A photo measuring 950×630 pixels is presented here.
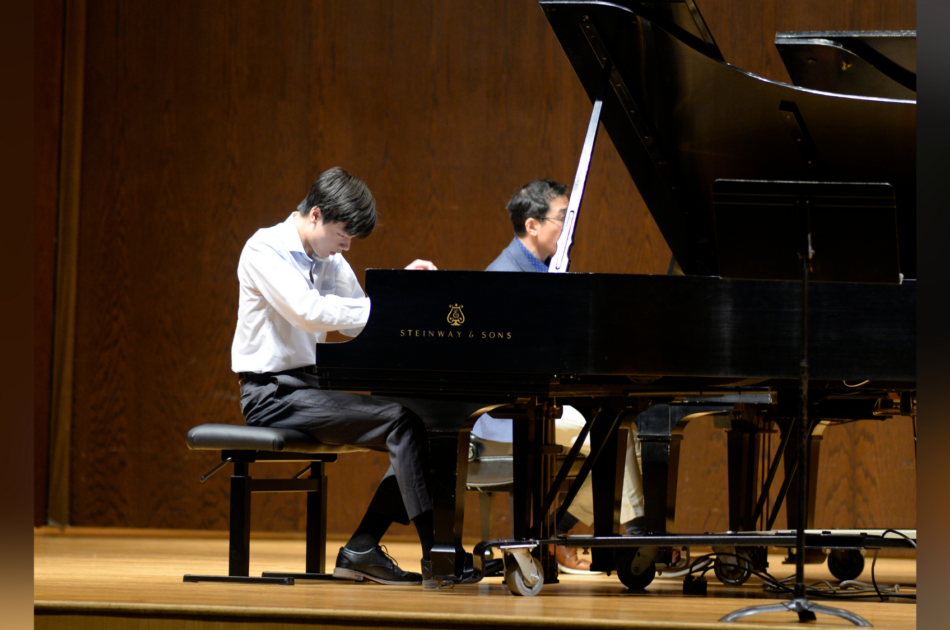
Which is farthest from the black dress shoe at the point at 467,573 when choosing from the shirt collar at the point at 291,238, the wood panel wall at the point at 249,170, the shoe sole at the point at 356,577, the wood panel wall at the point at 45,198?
the wood panel wall at the point at 45,198

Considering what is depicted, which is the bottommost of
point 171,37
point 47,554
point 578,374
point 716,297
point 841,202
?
point 47,554

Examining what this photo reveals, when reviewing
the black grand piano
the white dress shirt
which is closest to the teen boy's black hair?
the white dress shirt

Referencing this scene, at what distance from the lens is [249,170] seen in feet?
17.1

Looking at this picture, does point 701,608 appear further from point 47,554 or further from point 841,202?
point 47,554

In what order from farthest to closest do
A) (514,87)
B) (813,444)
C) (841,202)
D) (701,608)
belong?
(514,87) → (813,444) → (701,608) → (841,202)

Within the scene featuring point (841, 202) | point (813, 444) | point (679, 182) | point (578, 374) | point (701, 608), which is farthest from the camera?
point (813, 444)

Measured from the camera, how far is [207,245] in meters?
5.22

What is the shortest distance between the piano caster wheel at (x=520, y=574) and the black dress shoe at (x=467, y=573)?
146 millimetres

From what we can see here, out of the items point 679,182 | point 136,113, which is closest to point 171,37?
point 136,113

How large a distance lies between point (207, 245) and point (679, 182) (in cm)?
291

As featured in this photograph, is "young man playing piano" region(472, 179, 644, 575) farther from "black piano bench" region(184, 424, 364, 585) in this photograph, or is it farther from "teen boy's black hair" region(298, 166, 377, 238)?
"black piano bench" region(184, 424, 364, 585)

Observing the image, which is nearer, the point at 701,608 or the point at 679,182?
the point at 701,608

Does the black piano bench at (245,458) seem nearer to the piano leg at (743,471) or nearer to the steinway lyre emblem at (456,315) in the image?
the steinway lyre emblem at (456,315)

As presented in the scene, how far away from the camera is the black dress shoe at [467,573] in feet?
8.54
